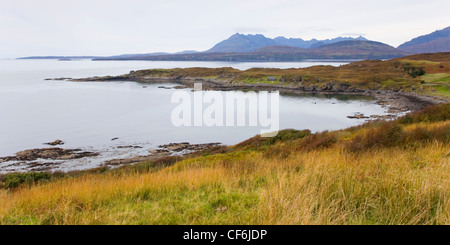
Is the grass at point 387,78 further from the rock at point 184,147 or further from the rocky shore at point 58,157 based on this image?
the rocky shore at point 58,157

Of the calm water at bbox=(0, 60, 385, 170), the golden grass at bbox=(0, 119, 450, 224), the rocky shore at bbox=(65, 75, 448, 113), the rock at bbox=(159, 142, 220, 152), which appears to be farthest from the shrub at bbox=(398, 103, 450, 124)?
the rocky shore at bbox=(65, 75, 448, 113)

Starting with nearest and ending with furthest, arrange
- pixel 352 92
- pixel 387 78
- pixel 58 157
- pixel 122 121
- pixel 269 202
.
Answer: pixel 269 202
pixel 58 157
pixel 122 121
pixel 352 92
pixel 387 78

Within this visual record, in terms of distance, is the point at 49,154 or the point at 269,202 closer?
the point at 269,202

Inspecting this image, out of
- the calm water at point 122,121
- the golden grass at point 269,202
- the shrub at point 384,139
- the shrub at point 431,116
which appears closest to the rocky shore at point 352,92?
the calm water at point 122,121

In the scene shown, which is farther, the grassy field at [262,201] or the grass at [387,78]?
the grass at [387,78]

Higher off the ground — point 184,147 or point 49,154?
point 49,154

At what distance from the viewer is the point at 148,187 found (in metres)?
6.25

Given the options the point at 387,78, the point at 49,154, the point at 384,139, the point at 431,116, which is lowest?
the point at 49,154

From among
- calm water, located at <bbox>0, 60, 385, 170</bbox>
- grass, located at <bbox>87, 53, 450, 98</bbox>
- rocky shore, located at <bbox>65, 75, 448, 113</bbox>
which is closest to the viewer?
calm water, located at <bbox>0, 60, 385, 170</bbox>

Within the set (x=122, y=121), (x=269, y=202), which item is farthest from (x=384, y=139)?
(x=122, y=121)

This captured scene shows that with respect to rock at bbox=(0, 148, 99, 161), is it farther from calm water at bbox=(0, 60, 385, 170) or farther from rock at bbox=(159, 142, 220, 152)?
rock at bbox=(159, 142, 220, 152)

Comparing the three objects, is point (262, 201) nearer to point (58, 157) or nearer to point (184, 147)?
point (184, 147)

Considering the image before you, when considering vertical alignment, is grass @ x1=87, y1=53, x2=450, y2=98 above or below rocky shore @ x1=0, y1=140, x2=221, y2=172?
above
